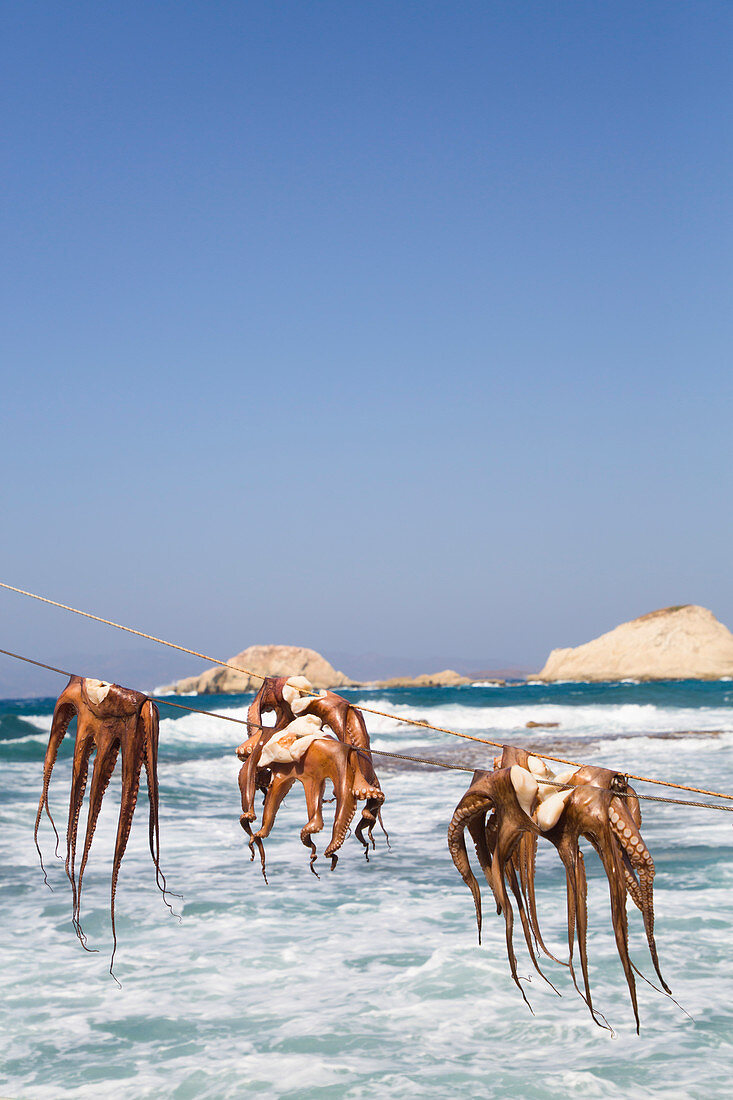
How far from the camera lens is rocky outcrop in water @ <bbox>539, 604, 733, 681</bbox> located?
104188 mm

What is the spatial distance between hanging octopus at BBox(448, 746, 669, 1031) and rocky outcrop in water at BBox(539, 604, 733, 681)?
107 metres

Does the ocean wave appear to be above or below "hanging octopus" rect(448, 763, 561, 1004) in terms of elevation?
below

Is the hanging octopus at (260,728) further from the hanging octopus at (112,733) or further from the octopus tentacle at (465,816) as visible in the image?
the octopus tentacle at (465,816)

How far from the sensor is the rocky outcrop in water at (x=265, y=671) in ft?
304

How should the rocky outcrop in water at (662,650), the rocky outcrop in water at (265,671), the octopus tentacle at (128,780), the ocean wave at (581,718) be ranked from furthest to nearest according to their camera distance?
1. the rocky outcrop in water at (662,650)
2. the rocky outcrop in water at (265,671)
3. the ocean wave at (581,718)
4. the octopus tentacle at (128,780)

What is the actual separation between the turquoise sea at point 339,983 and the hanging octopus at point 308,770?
146 inches

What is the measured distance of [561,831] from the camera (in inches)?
121

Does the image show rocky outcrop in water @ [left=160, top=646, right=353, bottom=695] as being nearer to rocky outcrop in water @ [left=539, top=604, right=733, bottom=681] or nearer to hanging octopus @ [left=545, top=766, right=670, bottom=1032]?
rocky outcrop in water @ [left=539, top=604, right=733, bottom=681]

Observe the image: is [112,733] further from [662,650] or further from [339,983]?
[662,650]

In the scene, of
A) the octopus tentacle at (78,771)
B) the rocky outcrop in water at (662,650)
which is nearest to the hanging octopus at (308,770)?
the octopus tentacle at (78,771)

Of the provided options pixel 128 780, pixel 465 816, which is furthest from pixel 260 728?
pixel 465 816

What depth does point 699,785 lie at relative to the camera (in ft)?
68.0

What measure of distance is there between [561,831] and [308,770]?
3.45 feet

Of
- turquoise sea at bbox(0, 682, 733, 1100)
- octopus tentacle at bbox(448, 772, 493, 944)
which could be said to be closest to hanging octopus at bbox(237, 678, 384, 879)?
octopus tentacle at bbox(448, 772, 493, 944)
